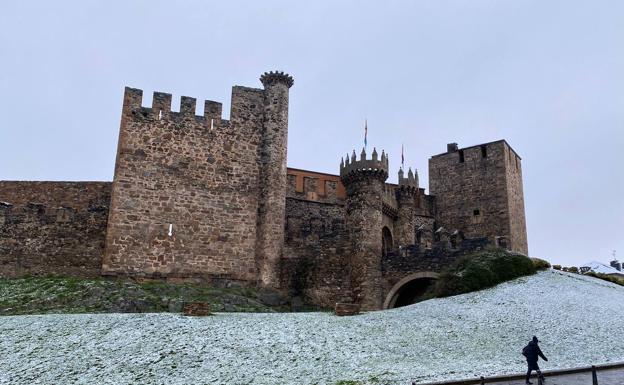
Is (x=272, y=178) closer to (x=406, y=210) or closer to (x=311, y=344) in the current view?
(x=406, y=210)

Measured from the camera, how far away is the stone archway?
27.1m

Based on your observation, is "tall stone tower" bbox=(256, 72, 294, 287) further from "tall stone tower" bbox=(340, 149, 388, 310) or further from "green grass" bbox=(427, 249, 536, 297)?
"green grass" bbox=(427, 249, 536, 297)

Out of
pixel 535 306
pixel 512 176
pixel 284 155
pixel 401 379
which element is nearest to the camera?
pixel 401 379

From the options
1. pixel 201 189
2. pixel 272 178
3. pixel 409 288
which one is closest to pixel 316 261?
pixel 272 178

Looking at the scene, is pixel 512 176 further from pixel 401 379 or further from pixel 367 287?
pixel 401 379

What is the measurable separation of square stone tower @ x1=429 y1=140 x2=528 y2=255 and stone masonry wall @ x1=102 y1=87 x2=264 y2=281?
747 inches

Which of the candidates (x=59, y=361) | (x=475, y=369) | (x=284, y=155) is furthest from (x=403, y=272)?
(x=59, y=361)

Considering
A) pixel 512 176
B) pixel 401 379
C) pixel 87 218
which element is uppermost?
pixel 512 176

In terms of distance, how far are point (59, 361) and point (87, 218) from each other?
13231 mm

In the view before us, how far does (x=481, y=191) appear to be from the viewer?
1615 inches

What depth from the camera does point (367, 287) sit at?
2753 cm

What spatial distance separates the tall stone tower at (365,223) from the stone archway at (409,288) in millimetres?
577

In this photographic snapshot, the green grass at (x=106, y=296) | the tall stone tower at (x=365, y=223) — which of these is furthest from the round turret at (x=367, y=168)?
the green grass at (x=106, y=296)

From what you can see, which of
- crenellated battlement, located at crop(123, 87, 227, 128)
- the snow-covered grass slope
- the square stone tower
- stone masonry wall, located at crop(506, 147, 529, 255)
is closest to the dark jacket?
the snow-covered grass slope
